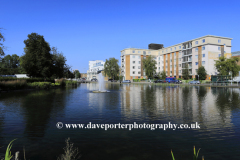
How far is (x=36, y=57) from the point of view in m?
36.5

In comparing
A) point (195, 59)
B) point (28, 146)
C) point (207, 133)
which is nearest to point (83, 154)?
point (28, 146)

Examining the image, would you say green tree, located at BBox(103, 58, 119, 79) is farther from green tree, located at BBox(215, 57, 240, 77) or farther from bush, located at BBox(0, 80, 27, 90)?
bush, located at BBox(0, 80, 27, 90)

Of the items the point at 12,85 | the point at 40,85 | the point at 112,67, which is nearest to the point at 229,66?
the point at 40,85

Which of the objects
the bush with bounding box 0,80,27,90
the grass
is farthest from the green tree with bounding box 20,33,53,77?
the grass

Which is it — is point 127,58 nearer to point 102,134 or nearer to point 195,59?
point 195,59

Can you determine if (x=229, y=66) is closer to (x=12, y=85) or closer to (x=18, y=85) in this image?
(x=18, y=85)

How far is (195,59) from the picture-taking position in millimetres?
77312

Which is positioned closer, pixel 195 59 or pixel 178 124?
pixel 178 124

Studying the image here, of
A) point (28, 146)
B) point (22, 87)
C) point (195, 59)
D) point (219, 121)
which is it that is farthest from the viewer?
point (195, 59)

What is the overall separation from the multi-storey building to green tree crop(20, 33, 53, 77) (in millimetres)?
57993

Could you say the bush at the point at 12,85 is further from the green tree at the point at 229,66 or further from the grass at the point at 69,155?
the green tree at the point at 229,66

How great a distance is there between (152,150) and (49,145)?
3.27 meters

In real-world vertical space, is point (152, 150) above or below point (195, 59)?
below

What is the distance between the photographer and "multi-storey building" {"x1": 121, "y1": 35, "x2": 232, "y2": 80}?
72.6 m
